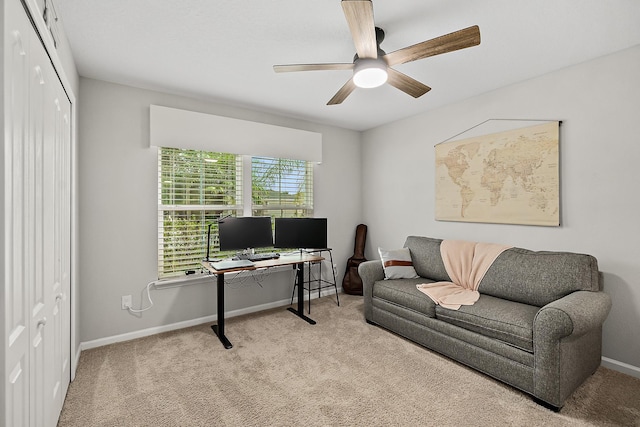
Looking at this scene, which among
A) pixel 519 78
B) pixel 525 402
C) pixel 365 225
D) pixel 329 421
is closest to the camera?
Answer: pixel 329 421

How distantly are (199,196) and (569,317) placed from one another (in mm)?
3431

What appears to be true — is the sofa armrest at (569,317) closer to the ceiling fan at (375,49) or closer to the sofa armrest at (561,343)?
the sofa armrest at (561,343)

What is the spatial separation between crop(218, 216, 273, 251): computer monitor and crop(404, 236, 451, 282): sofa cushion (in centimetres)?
173

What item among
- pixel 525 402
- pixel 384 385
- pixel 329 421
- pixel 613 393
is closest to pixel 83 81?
pixel 329 421

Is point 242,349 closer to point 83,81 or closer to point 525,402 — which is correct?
point 525,402

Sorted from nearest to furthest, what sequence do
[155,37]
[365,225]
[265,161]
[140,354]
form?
[155,37], [140,354], [265,161], [365,225]

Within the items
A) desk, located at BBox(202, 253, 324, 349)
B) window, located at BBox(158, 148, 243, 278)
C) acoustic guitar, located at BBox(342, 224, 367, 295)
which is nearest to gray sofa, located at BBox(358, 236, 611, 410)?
desk, located at BBox(202, 253, 324, 349)

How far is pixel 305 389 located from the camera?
2260mm

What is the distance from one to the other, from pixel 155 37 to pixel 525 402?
3656 millimetres

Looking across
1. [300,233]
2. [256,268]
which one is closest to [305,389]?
[256,268]

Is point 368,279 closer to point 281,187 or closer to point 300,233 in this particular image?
point 300,233

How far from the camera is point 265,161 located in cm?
404

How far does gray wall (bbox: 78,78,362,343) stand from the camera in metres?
2.91

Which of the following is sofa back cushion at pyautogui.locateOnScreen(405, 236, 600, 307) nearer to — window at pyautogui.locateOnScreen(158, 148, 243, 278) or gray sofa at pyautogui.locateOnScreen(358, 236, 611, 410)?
gray sofa at pyautogui.locateOnScreen(358, 236, 611, 410)
